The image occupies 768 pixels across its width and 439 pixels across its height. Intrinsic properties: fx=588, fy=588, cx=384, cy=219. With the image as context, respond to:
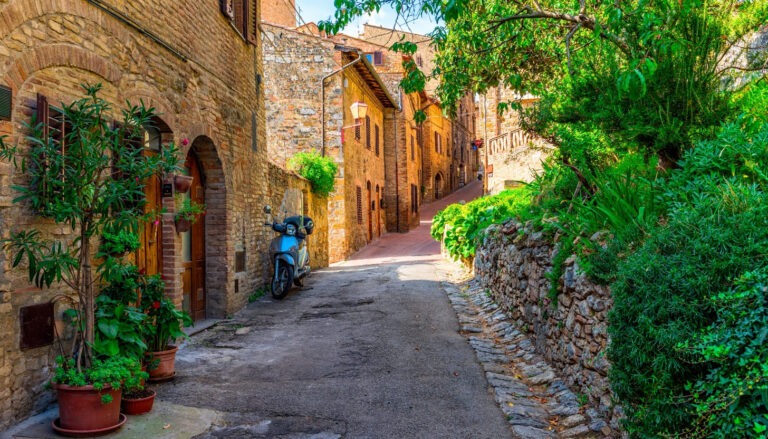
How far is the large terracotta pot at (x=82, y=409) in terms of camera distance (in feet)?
11.5

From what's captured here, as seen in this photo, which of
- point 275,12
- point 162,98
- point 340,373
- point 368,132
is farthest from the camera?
point 275,12

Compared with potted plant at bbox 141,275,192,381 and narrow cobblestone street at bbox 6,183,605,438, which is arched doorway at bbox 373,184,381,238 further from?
potted plant at bbox 141,275,192,381

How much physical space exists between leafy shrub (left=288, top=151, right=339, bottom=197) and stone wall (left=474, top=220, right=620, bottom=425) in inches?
298

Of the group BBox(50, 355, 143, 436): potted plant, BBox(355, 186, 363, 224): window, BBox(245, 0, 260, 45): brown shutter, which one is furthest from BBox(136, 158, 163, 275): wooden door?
BBox(355, 186, 363, 224): window

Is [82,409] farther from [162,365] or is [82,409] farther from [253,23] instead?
[253,23]

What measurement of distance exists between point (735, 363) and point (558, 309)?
277cm

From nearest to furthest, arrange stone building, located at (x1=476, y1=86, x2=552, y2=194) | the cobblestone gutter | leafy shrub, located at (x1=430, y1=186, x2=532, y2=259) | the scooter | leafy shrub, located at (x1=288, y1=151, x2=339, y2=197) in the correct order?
the cobblestone gutter → the scooter → leafy shrub, located at (x1=430, y1=186, x2=532, y2=259) → leafy shrub, located at (x1=288, y1=151, x2=339, y2=197) → stone building, located at (x1=476, y1=86, x2=552, y2=194)

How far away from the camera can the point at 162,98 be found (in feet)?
19.6

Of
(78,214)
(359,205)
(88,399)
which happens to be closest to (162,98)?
(78,214)

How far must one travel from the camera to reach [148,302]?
4656mm

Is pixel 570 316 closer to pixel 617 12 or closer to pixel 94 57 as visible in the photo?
pixel 617 12

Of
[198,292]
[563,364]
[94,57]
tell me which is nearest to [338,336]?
[198,292]

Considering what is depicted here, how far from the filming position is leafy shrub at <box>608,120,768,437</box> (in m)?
2.32

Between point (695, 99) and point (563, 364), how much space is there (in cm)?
228
